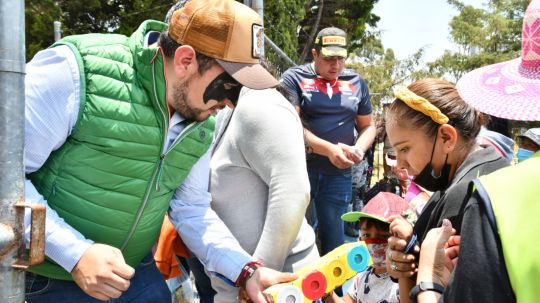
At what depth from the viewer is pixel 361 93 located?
4188 mm

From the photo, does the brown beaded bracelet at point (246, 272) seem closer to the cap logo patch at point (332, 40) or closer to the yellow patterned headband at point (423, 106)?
the yellow patterned headband at point (423, 106)

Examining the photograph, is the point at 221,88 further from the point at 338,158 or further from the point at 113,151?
the point at 338,158

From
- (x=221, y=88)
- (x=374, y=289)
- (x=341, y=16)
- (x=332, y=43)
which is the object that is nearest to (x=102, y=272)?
(x=221, y=88)

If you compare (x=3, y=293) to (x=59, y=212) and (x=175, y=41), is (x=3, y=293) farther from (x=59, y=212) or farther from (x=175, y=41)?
(x=175, y=41)

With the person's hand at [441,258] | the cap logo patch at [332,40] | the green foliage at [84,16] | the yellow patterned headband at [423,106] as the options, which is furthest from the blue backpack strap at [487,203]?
the green foliage at [84,16]

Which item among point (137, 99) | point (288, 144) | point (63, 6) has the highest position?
point (137, 99)

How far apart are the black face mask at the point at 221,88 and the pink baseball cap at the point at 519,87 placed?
0.77 metres

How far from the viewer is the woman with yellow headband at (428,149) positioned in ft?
5.44

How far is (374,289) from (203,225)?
100 cm

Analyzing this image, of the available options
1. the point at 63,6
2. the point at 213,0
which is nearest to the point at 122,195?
the point at 213,0

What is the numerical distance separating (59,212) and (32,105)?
1.15 feet

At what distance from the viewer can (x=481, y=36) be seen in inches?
1465

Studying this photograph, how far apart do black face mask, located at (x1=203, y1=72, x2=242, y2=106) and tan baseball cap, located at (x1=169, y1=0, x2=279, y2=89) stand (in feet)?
0.19

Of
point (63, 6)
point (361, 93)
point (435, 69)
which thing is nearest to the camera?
point (361, 93)
